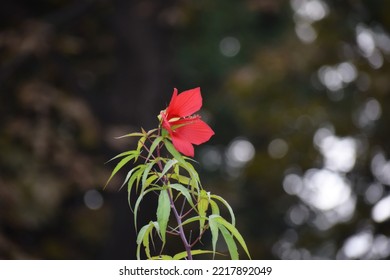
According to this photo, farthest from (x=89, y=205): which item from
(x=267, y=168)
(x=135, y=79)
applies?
(x=267, y=168)

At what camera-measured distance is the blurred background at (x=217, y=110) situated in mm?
4426

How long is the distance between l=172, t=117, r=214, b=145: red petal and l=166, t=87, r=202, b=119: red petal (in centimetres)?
1

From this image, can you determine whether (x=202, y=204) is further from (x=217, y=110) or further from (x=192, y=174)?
(x=217, y=110)

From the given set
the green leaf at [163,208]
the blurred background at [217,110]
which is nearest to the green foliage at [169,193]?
the green leaf at [163,208]

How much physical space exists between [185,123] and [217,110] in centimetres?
565

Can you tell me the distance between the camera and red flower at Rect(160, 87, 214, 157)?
0.78 metres

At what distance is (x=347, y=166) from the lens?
5695 millimetres

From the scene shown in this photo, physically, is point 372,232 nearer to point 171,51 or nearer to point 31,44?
point 171,51

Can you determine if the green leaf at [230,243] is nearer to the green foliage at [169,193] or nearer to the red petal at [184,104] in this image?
the green foliage at [169,193]

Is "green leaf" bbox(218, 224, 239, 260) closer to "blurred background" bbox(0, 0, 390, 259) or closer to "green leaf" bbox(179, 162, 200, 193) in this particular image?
"green leaf" bbox(179, 162, 200, 193)

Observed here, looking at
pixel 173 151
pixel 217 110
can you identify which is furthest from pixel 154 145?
pixel 217 110

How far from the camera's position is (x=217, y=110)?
645 cm

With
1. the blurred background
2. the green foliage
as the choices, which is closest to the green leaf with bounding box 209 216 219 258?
the green foliage

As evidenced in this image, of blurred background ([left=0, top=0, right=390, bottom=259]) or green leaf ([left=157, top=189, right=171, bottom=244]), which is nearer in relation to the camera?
green leaf ([left=157, top=189, right=171, bottom=244])
